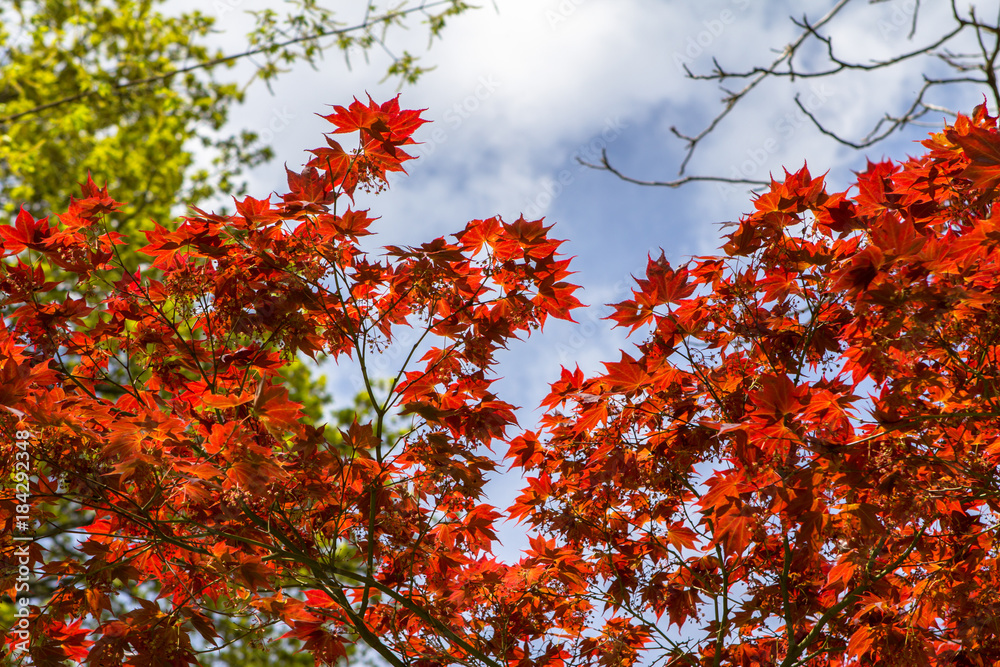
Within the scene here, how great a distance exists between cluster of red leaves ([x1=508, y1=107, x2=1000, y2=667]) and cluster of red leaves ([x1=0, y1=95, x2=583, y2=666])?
1.24ft

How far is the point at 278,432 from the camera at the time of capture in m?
2.59

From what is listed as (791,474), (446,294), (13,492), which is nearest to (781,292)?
(791,474)

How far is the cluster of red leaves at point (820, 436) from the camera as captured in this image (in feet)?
7.08

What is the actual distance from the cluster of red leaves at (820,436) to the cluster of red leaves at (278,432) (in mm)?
379

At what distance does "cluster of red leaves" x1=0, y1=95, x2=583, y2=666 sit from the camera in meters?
2.46

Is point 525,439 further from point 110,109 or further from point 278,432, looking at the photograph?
point 110,109

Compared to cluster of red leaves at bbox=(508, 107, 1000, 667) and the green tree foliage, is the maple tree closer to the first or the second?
cluster of red leaves at bbox=(508, 107, 1000, 667)

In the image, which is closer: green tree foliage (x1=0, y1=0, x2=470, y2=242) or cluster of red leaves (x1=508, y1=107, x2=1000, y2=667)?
cluster of red leaves (x1=508, y1=107, x2=1000, y2=667)

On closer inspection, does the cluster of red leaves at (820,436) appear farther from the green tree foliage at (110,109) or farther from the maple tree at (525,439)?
the green tree foliage at (110,109)

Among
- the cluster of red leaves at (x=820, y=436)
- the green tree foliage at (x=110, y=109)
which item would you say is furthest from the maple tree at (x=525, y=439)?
the green tree foliage at (x=110, y=109)

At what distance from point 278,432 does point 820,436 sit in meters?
1.95

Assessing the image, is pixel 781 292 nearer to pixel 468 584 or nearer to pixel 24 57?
pixel 468 584

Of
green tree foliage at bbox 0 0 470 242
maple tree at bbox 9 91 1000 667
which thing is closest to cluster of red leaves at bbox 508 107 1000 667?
maple tree at bbox 9 91 1000 667

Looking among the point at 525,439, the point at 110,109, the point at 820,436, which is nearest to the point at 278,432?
the point at 525,439
